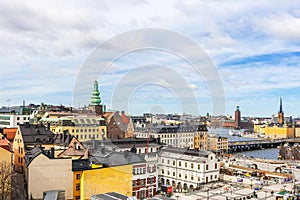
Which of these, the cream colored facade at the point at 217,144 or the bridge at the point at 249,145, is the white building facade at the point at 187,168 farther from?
the bridge at the point at 249,145

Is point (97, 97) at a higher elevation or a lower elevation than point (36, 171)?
higher

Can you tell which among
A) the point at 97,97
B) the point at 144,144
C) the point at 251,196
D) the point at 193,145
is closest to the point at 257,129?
the point at 193,145

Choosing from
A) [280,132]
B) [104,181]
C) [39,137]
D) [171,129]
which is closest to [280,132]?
[280,132]

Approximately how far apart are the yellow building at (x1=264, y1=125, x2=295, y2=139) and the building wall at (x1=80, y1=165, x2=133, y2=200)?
9353cm

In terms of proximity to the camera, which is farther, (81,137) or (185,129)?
(185,129)

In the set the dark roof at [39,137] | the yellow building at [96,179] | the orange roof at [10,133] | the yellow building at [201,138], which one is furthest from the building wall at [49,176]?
the yellow building at [201,138]

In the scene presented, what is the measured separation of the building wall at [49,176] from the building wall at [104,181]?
98 cm

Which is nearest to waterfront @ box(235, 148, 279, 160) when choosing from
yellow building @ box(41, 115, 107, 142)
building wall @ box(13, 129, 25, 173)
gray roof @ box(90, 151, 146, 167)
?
yellow building @ box(41, 115, 107, 142)

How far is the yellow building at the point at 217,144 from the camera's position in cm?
5397

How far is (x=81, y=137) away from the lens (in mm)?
34938

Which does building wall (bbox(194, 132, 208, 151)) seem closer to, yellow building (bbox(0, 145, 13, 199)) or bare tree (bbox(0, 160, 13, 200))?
yellow building (bbox(0, 145, 13, 199))

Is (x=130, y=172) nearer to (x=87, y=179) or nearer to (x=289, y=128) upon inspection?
(x=87, y=179)

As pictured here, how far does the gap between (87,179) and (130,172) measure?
9.99ft

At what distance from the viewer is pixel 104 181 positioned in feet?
54.2
